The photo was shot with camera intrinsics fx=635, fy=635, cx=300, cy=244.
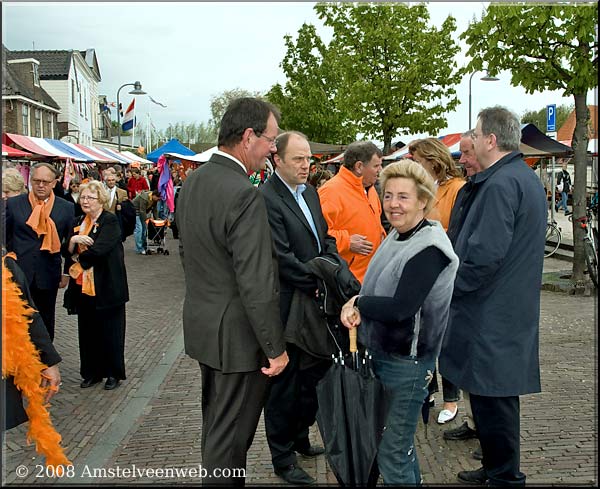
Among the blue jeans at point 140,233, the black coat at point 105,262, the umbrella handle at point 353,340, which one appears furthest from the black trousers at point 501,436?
the blue jeans at point 140,233

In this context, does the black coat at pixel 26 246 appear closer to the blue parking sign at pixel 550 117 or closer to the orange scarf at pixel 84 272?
the orange scarf at pixel 84 272

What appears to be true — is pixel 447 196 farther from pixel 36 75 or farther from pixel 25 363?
pixel 36 75

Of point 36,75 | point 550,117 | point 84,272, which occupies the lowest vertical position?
point 84,272

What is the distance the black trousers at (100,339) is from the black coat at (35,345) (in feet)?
7.47

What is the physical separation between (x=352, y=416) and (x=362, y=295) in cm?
58

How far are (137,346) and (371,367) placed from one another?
15.7ft

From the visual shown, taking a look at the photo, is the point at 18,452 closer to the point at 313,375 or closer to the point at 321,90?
the point at 313,375

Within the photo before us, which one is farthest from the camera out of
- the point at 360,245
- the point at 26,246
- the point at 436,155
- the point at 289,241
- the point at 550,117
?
the point at 550,117

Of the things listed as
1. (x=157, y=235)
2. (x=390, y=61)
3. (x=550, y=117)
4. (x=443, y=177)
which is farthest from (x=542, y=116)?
(x=443, y=177)

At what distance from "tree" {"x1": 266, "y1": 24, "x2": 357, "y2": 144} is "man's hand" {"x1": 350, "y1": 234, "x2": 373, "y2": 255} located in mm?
25207

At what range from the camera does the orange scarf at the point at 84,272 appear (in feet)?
18.0

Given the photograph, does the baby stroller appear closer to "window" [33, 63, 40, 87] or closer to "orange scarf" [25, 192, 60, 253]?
"orange scarf" [25, 192, 60, 253]

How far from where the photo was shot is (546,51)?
9211 mm

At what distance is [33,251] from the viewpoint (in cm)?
554
